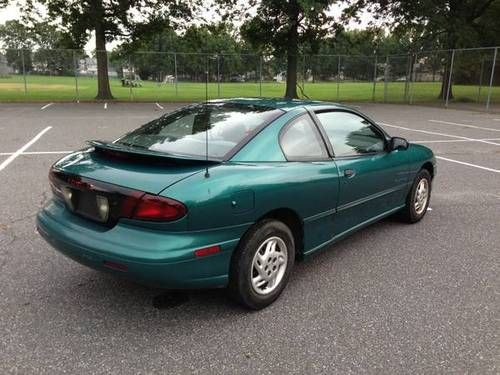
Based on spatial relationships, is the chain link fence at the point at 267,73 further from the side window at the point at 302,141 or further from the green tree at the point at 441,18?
the side window at the point at 302,141

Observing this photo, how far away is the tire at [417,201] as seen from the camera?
5.04m

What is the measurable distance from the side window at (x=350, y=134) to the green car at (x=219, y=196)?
0.01 metres

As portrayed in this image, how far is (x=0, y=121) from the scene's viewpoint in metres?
14.5

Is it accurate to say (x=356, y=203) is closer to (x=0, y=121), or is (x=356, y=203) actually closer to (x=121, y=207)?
(x=121, y=207)

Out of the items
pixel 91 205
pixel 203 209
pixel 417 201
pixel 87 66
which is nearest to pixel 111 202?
pixel 91 205

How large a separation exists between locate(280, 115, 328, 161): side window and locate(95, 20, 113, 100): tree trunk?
77.1ft

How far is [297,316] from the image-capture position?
3.18m

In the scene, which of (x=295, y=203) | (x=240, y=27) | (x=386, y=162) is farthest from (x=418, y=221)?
(x=240, y=27)

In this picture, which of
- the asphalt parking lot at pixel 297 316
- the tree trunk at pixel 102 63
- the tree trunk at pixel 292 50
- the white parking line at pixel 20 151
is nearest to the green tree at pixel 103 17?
the tree trunk at pixel 102 63

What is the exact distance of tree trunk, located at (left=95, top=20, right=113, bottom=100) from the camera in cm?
2497

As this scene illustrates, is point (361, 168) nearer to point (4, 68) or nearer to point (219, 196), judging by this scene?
point (219, 196)

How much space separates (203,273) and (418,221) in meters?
3.25

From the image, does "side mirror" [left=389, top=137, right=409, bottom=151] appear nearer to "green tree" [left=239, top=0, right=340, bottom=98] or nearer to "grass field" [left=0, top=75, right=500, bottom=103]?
"green tree" [left=239, top=0, right=340, bottom=98]

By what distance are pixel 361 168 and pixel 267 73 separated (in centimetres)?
2640
